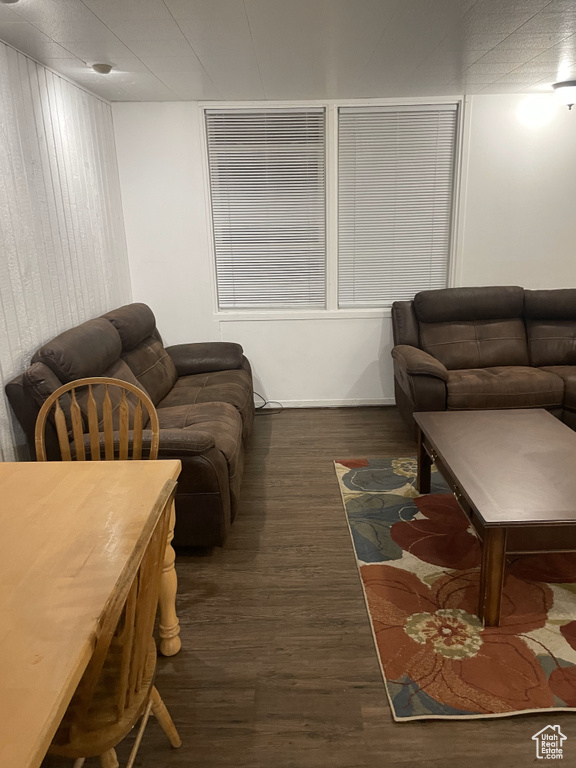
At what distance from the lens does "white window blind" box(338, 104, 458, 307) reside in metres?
4.26

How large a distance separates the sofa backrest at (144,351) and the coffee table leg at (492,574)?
2133mm

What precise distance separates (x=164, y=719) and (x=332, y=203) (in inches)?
146

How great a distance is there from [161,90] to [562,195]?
305 cm

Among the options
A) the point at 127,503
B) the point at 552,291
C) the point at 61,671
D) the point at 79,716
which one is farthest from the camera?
the point at 552,291

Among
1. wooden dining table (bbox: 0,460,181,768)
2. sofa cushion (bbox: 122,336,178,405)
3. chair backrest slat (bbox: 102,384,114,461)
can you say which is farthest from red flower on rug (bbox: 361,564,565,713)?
sofa cushion (bbox: 122,336,178,405)

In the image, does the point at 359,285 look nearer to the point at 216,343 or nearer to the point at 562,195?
the point at 216,343

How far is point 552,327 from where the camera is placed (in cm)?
420

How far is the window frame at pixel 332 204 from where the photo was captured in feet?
13.7

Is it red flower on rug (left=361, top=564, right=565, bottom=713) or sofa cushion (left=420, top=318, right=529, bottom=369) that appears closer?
red flower on rug (left=361, top=564, right=565, bottom=713)

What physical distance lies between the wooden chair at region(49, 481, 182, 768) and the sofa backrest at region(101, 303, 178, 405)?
2219 mm

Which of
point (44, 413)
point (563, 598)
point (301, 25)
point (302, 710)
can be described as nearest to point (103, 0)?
point (301, 25)

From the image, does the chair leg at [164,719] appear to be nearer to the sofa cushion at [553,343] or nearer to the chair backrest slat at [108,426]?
the chair backrest slat at [108,426]

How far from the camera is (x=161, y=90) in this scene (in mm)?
3758

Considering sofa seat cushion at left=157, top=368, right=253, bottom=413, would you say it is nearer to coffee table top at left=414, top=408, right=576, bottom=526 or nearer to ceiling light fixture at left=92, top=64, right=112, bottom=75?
coffee table top at left=414, top=408, right=576, bottom=526
